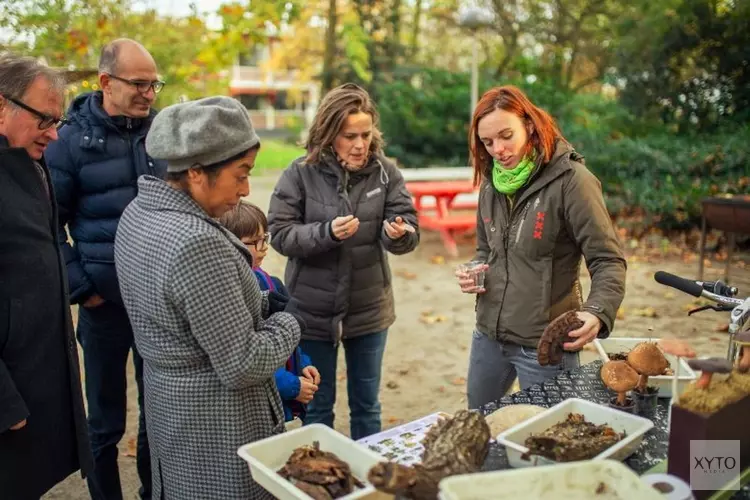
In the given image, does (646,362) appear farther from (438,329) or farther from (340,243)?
(438,329)

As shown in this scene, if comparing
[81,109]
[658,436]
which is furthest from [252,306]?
[81,109]

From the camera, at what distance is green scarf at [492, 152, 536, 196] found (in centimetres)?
265

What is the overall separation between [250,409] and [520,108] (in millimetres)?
1475

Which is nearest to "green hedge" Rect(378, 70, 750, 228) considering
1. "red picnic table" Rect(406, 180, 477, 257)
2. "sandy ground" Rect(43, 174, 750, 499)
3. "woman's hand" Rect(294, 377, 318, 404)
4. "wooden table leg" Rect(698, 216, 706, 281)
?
"sandy ground" Rect(43, 174, 750, 499)

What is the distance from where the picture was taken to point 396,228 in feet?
10.6

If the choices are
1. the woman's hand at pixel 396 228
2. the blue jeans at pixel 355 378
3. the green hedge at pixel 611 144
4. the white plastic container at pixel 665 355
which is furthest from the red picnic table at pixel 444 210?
the white plastic container at pixel 665 355

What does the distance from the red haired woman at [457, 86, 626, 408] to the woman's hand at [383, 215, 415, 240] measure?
52 cm

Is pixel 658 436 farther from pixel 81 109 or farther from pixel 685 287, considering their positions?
pixel 81 109

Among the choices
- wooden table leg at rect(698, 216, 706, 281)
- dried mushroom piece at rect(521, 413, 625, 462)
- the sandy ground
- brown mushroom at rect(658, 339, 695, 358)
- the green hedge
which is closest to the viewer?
dried mushroom piece at rect(521, 413, 625, 462)

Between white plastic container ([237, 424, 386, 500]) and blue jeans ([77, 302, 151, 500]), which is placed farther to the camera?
blue jeans ([77, 302, 151, 500])

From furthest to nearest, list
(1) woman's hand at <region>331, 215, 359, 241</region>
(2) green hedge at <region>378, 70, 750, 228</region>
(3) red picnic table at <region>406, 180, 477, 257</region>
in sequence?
(2) green hedge at <region>378, 70, 750, 228</region> → (3) red picnic table at <region>406, 180, 477, 257</region> → (1) woman's hand at <region>331, 215, 359, 241</region>

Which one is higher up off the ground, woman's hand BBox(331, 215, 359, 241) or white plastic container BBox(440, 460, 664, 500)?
woman's hand BBox(331, 215, 359, 241)

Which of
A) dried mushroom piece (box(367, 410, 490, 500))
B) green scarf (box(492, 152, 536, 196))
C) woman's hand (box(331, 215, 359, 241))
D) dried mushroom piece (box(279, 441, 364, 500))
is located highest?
green scarf (box(492, 152, 536, 196))

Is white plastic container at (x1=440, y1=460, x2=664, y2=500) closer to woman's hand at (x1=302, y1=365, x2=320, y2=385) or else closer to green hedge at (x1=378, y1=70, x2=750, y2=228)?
woman's hand at (x1=302, y1=365, x2=320, y2=385)
